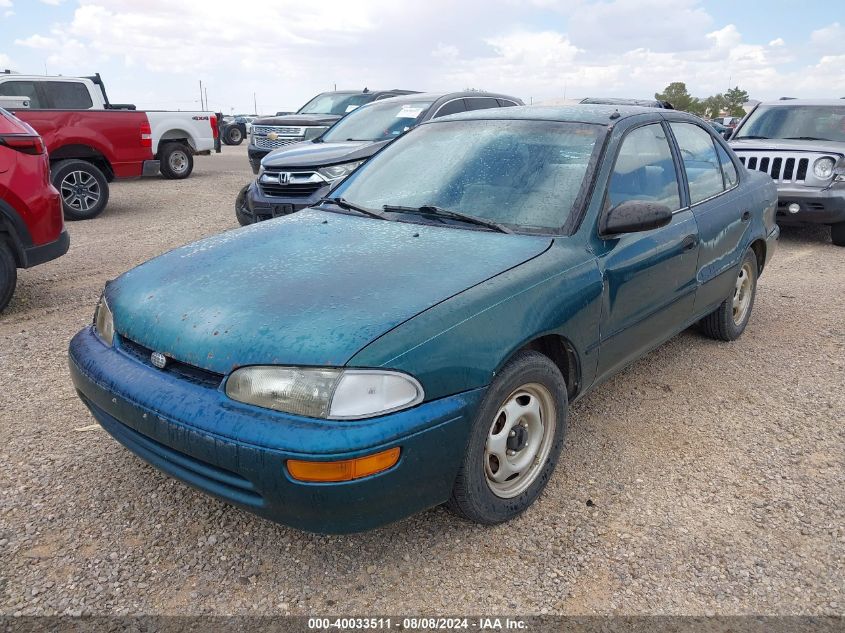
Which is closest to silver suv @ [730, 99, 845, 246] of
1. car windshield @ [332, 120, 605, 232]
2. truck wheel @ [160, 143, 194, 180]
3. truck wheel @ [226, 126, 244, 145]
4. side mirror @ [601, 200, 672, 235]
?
car windshield @ [332, 120, 605, 232]

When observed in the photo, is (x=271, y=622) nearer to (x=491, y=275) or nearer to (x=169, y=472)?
(x=169, y=472)

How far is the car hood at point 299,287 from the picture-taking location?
2.19 meters

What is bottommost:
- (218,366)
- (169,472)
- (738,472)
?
(738,472)

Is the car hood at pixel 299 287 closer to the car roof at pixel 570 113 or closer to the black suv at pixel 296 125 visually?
the car roof at pixel 570 113

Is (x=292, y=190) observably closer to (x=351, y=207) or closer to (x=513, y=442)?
(x=351, y=207)

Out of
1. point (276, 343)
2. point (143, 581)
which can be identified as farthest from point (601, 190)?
point (143, 581)

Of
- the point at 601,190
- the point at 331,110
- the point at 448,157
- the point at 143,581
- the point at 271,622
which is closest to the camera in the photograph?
the point at 271,622

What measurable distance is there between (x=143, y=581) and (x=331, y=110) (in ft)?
42.1

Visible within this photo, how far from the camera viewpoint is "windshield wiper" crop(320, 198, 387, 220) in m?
3.29

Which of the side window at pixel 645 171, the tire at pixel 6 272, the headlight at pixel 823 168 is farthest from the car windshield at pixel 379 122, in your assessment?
the side window at pixel 645 171

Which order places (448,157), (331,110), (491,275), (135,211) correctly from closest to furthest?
(491,275)
(448,157)
(135,211)
(331,110)

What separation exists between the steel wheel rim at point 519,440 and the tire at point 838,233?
22.1ft

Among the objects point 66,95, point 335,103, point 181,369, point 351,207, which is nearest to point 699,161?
point 351,207

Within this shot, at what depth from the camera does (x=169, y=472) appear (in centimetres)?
232
